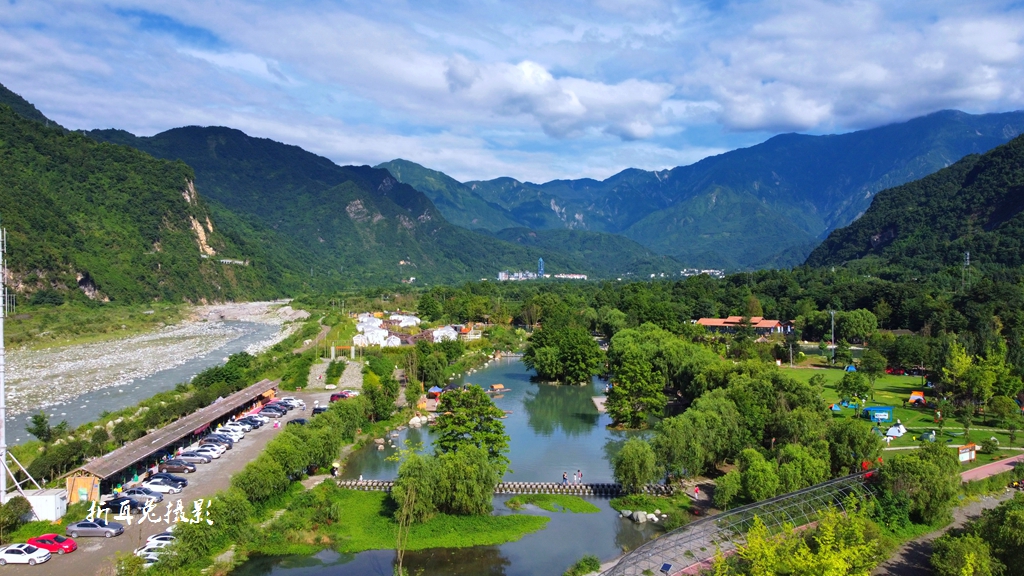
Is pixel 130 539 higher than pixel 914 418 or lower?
higher

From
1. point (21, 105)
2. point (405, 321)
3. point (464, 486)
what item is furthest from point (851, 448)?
point (21, 105)

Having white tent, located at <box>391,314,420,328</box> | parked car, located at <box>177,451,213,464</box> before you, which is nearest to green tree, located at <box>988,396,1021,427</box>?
parked car, located at <box>177,451,213,464</box>

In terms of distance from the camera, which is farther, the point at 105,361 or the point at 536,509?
the point at 105,361

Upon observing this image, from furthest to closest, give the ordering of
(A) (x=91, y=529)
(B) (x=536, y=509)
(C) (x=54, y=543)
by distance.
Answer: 1. (B) (x=536, y=509)
2. (A) (x=91, y=529)
3. (C) (x=54, y=543)

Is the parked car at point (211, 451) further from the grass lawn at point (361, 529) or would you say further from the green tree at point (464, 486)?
the green tree at point (464, 486)

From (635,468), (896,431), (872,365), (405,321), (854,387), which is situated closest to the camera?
(635,468)

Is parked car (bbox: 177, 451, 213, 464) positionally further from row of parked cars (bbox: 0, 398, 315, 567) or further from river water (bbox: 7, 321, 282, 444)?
river water (bbox: 7, 321, 282, 444)

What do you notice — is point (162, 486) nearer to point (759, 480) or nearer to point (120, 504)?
point (120, 504)
